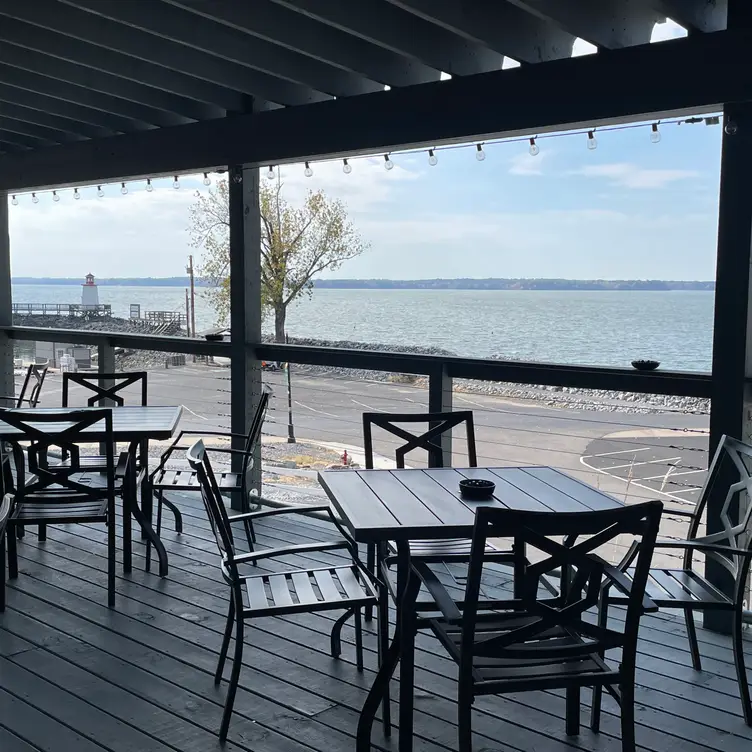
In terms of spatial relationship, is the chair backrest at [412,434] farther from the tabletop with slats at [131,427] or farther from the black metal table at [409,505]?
the tabletop with slats at [131,427]

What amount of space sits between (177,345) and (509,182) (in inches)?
1859

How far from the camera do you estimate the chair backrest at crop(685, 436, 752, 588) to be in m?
2.54

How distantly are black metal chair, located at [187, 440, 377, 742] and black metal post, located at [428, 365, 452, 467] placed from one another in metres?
1.44

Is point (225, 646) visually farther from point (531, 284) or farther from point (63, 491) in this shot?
point (531, 284)

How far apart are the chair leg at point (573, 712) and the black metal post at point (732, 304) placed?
121 cm

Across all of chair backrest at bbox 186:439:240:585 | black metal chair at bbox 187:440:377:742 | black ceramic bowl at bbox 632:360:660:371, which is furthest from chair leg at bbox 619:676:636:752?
black ceramic bowl at bbox 632:360:660:371

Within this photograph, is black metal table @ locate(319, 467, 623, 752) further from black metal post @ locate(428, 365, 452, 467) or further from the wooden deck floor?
black metal post @ locate(428, 365, 452, 467)

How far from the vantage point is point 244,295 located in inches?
Answer: 196

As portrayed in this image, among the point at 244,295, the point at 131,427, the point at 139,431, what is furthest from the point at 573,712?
the point at 244,295

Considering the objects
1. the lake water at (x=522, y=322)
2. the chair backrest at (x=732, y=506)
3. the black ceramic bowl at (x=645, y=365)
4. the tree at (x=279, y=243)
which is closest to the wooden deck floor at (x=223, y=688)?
the chair backrest at (x=732, y=506)

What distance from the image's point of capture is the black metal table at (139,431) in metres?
3.55

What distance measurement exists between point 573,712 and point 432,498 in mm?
797

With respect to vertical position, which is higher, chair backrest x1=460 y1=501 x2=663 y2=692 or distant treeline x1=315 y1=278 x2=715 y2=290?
distant treeline x1=315 y1=278 x2=715 y2=290

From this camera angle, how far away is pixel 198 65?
409 centimetres
